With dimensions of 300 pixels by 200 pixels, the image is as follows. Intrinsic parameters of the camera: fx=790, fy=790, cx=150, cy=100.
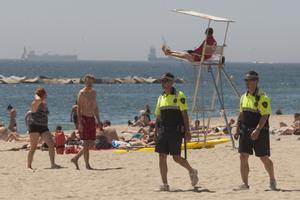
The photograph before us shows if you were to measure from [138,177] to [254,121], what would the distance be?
2545mm

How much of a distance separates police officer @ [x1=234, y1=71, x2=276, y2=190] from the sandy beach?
521mm

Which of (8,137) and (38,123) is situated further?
(8,137)

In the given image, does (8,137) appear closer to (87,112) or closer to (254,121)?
(87,112)

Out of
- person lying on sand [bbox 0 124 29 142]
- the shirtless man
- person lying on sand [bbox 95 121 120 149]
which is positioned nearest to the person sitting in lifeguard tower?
person lying on sand [bbox 95 121 120 149]

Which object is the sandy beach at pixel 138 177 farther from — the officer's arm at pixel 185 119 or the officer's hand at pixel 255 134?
the officer's arm at pixel 185 119

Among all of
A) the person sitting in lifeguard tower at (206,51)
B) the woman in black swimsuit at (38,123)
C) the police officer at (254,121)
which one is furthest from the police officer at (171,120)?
the person sitting in lifeguard tower at (206,51)

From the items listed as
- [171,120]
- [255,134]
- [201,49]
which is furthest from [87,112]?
[255,134]

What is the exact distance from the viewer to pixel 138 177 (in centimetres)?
1125

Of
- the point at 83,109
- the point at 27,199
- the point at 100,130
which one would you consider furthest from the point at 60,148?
the point at 27,199

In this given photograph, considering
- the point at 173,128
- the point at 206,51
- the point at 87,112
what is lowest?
the point at 87,112

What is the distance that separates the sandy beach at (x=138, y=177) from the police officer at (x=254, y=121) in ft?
1.71

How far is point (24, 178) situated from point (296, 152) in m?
5.38

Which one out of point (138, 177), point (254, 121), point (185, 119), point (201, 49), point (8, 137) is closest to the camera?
point (254, 121)

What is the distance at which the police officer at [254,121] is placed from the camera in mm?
9203
